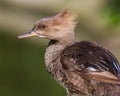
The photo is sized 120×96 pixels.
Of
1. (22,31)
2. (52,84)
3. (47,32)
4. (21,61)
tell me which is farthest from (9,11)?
(47,32)

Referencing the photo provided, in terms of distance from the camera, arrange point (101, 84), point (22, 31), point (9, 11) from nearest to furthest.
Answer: point (101, 84) < point (22, 31) < point (9, 11)

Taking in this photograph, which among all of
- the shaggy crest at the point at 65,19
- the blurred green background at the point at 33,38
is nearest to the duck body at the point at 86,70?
the shaggy crest at the point at 65,19

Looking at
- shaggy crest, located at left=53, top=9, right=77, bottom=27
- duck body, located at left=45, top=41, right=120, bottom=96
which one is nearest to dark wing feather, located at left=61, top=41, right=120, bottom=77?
duck body, located at left=45, top=41, right=120, bottom=96

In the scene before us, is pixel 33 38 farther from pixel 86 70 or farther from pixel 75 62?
pixel 86 70

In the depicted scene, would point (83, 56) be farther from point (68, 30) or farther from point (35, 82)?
point (35, 82)

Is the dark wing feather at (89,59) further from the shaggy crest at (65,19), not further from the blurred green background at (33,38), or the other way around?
the blurred green background at (33,38)

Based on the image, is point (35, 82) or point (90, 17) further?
point (90, 17)

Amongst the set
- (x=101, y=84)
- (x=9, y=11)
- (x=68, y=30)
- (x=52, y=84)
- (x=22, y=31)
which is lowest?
(x=101, y=84)
